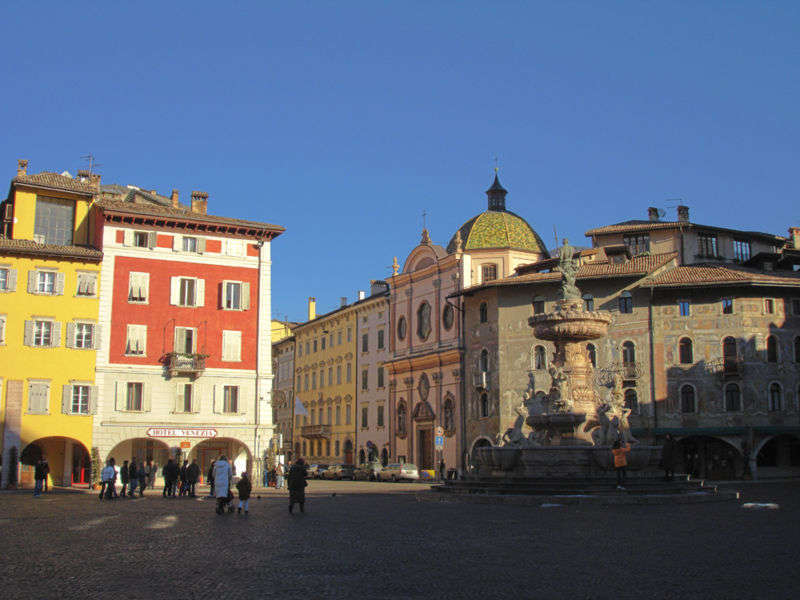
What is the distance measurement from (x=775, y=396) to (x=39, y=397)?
3686 centimetres

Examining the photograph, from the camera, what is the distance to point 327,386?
260 feet

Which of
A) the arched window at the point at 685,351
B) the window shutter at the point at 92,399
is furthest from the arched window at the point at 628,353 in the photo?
the window shutter at the point at 92,399

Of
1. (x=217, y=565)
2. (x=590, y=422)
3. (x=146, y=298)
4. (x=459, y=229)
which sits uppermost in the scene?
(x=459, y=229)

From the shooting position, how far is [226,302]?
156 ft

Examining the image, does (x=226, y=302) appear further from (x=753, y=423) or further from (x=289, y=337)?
(x=289, y=337)

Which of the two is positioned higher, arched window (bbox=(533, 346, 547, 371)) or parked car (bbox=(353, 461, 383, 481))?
arched window (bbox=(533, 346, 547, 371))

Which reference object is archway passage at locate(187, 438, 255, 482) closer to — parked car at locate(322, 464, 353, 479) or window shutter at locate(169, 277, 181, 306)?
window shutter at locate(169, 277, 181, 306)

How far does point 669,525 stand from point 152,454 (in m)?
33.6

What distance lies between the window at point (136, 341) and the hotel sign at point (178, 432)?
3813 millimetres

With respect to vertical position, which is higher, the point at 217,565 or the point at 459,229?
the point at 459,229

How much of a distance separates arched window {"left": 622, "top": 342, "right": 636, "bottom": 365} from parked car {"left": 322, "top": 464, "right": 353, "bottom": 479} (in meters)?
21.3

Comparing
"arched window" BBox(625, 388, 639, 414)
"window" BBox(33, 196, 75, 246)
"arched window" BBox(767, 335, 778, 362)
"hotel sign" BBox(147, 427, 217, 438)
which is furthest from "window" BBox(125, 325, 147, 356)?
"arched window" BBox(767, 335, 778, 362)

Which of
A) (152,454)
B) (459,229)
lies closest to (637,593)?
(152,454)

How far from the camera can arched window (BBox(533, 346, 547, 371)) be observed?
178 ft
